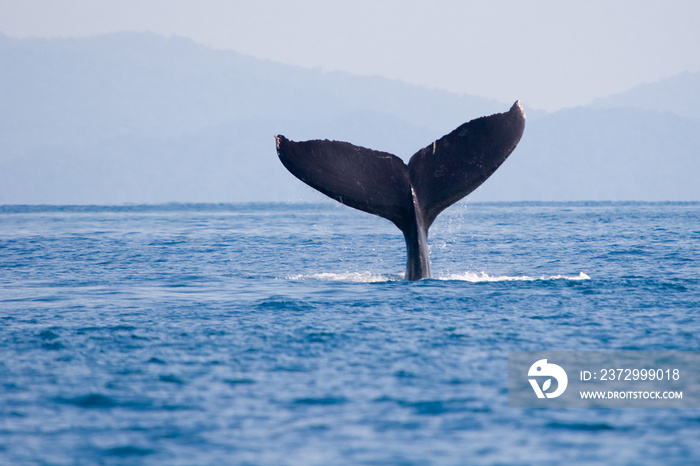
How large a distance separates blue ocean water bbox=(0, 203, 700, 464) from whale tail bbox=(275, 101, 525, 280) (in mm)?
580

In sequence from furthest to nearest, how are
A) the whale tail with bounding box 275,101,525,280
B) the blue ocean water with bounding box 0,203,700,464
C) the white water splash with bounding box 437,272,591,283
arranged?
the white water splash with bounding box 437,272,591,283 → the whale tail with bounding box 275,101,525,280 → the blue ocean water with bounding box 0,203,700,464

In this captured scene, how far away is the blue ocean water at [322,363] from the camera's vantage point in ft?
20.6

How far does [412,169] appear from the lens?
1209 centimetres

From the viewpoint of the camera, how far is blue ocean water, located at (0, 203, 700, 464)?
6281mm

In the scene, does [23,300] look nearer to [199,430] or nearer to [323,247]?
[199,430]

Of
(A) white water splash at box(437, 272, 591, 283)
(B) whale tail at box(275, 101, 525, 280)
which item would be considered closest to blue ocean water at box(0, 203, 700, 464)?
(A) white water splash at box(437, 272, 591, 283)

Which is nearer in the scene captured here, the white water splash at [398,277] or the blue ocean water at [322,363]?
the blue ocean water at [322,363]

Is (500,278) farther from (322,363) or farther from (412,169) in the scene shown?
(322,363)

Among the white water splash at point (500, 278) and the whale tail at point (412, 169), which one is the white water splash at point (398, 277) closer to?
the white water splash at point (500, 278)

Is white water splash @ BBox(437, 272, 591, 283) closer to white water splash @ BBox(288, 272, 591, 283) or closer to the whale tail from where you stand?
white water splash @ BBox(288, 272, 591, 283)

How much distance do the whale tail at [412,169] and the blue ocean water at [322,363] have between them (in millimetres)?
580

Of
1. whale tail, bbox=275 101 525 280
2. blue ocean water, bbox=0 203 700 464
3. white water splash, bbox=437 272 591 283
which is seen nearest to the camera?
blue ocean water, bbox=0 203 700 464

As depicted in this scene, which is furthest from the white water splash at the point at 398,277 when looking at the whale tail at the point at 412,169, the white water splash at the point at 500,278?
the whale tail at the point at 412,169

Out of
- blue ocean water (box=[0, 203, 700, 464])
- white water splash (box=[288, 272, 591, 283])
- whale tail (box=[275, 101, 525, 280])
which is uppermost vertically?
whale tail (box=[275, 101, 525, 280])
